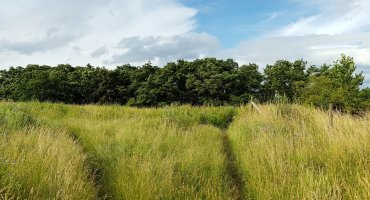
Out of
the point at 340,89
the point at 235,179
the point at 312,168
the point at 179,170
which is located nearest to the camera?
the point at 312,168

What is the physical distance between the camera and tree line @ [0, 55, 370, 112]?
52469mm

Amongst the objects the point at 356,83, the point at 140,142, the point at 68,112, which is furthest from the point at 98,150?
the point at 356,83

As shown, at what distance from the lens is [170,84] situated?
174 ft

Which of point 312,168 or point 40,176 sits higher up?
point 40,176

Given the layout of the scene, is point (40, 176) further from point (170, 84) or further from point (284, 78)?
point (284, 78)

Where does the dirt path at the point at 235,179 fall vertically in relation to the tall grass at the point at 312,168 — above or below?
below

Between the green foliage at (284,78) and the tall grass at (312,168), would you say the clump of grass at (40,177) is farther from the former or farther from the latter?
the green foliage at (284,78)

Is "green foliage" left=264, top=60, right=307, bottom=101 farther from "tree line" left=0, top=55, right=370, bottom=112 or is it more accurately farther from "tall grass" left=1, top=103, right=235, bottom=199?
"tall grass" left=1, top=103, right=235, bottom=199

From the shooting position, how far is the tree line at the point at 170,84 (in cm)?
5247

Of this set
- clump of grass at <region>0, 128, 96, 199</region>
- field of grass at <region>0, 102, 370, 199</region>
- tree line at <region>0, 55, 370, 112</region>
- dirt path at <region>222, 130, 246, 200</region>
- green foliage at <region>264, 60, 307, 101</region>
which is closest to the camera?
clump of grass at <region>0, 128, 96, 199</region>

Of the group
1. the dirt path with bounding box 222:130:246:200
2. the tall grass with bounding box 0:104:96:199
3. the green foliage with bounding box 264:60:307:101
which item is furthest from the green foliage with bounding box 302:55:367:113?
the tall grass with bounding box 0:104:96:199

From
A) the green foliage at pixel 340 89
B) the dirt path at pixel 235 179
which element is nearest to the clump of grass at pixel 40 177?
the dirt path at pixel 235 179

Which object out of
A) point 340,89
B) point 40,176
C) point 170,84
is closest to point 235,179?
point 40,176

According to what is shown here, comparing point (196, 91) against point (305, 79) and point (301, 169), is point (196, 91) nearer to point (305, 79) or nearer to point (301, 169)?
point (305, 79)
